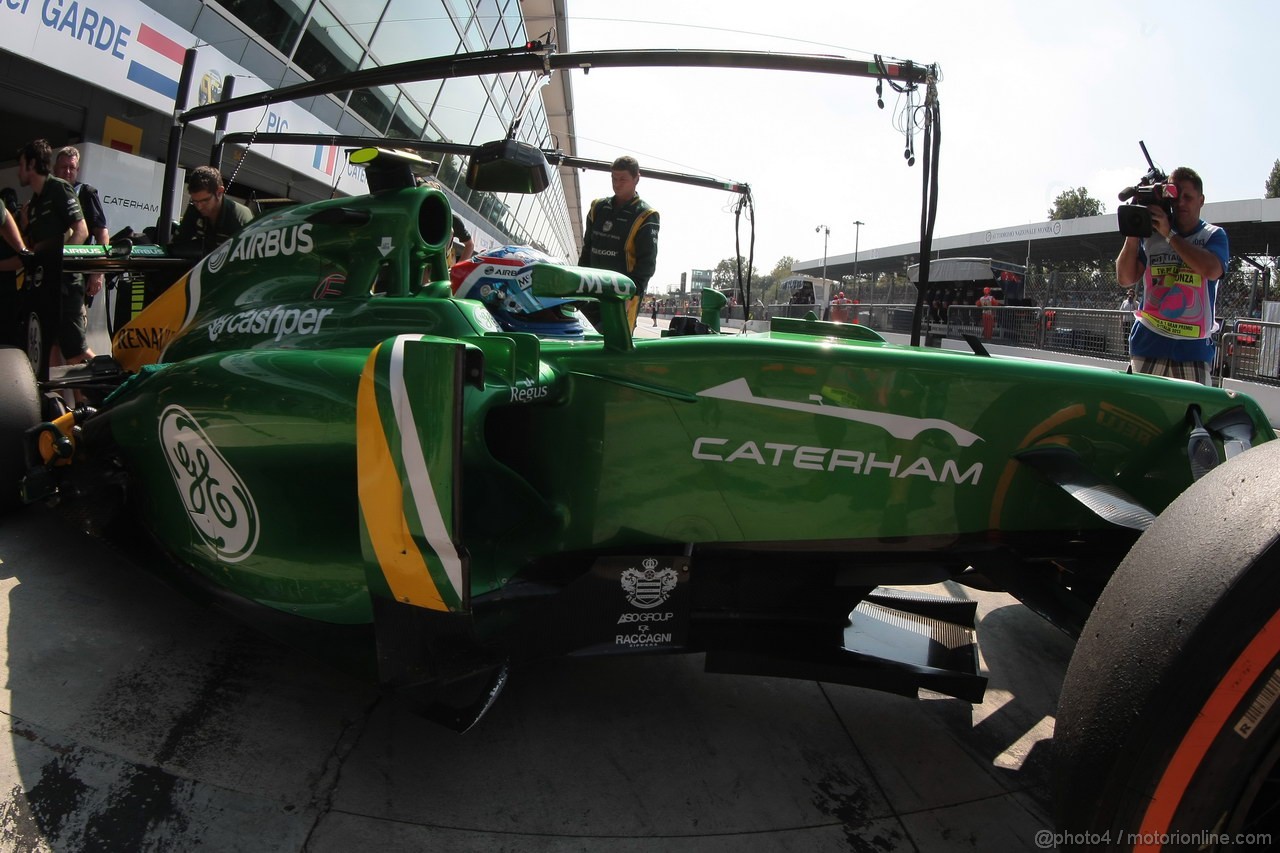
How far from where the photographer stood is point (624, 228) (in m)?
4.88

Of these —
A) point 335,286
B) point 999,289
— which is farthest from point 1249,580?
point 999,289

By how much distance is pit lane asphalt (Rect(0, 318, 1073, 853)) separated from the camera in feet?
5.47

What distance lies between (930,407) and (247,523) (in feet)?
6.29

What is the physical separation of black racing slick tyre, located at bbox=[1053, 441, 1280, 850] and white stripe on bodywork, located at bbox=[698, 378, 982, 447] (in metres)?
0.60

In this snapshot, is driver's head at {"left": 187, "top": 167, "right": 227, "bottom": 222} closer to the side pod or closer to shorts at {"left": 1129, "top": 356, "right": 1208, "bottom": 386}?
the side pod

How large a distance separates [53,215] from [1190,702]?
612cm

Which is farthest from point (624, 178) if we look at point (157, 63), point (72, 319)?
point (157, 63)

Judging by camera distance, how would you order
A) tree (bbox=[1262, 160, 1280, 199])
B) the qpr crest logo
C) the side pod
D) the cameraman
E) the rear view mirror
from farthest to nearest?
tree (bbox=[1262, 160, 1280, 199])
the cameraman
the rear view mirror
the qpr crest logo
the side pod

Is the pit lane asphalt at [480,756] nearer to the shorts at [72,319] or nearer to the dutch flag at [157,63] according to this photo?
the shorts at [72,319]

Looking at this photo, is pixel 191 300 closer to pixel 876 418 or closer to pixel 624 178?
pixel 624 178

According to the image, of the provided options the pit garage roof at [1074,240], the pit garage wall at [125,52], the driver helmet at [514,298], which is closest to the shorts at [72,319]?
the pit garage wall at [125,52]

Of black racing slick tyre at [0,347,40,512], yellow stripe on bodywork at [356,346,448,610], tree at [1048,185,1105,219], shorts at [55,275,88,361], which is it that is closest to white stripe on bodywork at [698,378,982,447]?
yellow stripe on bodywork at [356,346,448,610]

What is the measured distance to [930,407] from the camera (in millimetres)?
1790

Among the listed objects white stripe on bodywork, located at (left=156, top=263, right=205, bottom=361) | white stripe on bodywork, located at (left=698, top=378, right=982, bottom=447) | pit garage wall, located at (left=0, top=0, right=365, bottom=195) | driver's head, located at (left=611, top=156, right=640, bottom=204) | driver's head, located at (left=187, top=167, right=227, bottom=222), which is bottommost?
white stripe on bodywork, located at (left=698, top=378, right=982, bottom=447)
